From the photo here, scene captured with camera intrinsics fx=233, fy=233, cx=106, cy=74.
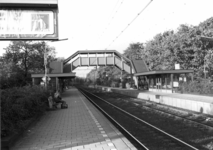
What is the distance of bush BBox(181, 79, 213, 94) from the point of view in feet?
72.9

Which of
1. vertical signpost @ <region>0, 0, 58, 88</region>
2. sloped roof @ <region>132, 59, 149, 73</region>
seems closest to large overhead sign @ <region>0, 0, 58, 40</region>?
vertical signpost @ <region>0, 0, 58, 88</region>

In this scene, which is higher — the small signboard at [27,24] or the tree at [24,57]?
the tree at [24,57]

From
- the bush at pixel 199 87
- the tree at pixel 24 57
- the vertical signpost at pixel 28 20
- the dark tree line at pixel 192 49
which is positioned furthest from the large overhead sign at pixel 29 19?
the tree at pixel 24 57

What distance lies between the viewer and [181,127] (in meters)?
9.83

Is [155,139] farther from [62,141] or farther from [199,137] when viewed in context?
[62,141]

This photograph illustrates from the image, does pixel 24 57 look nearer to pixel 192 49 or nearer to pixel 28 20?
pixel 192 49

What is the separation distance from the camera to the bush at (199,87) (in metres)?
22.2

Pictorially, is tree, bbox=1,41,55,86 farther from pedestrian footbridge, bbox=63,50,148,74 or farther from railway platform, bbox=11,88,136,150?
railway platform, bbox=11,88,136,150

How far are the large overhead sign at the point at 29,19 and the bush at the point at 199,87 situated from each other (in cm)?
1954

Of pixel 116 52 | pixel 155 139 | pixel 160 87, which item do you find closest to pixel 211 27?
pixel 160 87

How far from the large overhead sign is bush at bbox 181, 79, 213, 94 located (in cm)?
1954

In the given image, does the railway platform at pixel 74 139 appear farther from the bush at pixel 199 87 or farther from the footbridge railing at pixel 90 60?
the footbridge railing at pixel 90 60

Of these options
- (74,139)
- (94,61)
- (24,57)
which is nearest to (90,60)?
(94,61)

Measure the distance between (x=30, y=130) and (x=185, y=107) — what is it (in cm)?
1117
